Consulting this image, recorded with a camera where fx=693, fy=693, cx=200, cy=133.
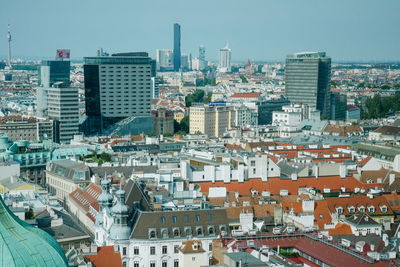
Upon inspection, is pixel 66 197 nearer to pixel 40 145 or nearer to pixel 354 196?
pixel 40 145

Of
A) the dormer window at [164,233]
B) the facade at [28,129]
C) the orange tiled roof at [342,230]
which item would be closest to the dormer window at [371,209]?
the orange tiled roof at [342,230]

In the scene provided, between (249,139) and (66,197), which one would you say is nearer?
(66,197)

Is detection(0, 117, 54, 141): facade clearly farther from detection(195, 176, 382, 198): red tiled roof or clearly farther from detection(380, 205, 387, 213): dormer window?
detection(380, 205, 387, 213): dormer window

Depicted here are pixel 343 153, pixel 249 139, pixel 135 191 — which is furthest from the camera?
pixel 249 139

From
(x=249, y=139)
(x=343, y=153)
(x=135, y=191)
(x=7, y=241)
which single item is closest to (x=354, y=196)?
(x=135, y=191)

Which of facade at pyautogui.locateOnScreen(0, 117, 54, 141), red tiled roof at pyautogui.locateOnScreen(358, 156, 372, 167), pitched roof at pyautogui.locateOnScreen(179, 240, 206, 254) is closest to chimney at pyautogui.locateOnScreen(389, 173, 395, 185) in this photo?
red tiled roof at pyautogui.locateOnScreen(358, 156, 372, 167)

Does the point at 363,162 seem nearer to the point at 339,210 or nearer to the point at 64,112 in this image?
the point at 339,210

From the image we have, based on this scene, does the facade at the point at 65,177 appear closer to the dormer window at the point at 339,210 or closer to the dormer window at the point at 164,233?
the dormer window at the point at 164,233
